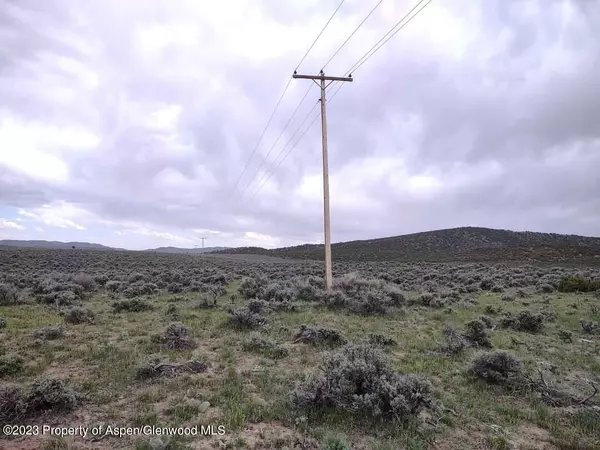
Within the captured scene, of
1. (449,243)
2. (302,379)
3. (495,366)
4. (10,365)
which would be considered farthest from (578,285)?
(449,243)

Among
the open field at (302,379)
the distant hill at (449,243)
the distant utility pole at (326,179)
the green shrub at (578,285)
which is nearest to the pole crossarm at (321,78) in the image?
the distant utility pole at (326,179)

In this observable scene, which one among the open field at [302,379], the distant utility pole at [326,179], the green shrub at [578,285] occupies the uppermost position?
the distant utility pole at [326,179]

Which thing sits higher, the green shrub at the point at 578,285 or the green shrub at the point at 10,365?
the green shrub at the point at 578,285

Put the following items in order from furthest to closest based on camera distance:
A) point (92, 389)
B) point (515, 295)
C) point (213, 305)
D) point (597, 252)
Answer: point (597, 252), point (515, 295), point (213, 305), point (92, 389)

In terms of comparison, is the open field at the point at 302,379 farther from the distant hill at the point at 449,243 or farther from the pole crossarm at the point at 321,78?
the distant hill at the point at 449,243

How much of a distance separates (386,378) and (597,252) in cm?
5481

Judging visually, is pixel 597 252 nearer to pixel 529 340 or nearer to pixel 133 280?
pixel 529 340

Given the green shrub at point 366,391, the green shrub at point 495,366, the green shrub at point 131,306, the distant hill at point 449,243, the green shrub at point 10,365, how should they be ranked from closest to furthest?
the green shrub at point 366,391 < the green shrub at point 10,365 < the green shrub at point 495,366 < the green shrub at point 131,306 < the distant hill at point 449,243

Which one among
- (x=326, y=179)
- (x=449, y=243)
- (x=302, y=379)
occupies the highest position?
(x=449, y=243)

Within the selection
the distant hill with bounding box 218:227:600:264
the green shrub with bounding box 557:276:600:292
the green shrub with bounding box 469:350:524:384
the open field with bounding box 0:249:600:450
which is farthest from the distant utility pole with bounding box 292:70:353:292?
the distant hill with bounding box 218:227:600:264

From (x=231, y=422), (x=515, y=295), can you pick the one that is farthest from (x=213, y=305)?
(x=515, y=295)

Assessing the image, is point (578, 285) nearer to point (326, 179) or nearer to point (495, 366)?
point (326, 179)

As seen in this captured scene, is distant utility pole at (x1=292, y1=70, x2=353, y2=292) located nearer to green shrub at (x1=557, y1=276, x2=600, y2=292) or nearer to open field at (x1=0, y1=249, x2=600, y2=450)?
open field at (x1=0, y1=249, x2=600, y2=450)

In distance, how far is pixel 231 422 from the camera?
5.36 metres
